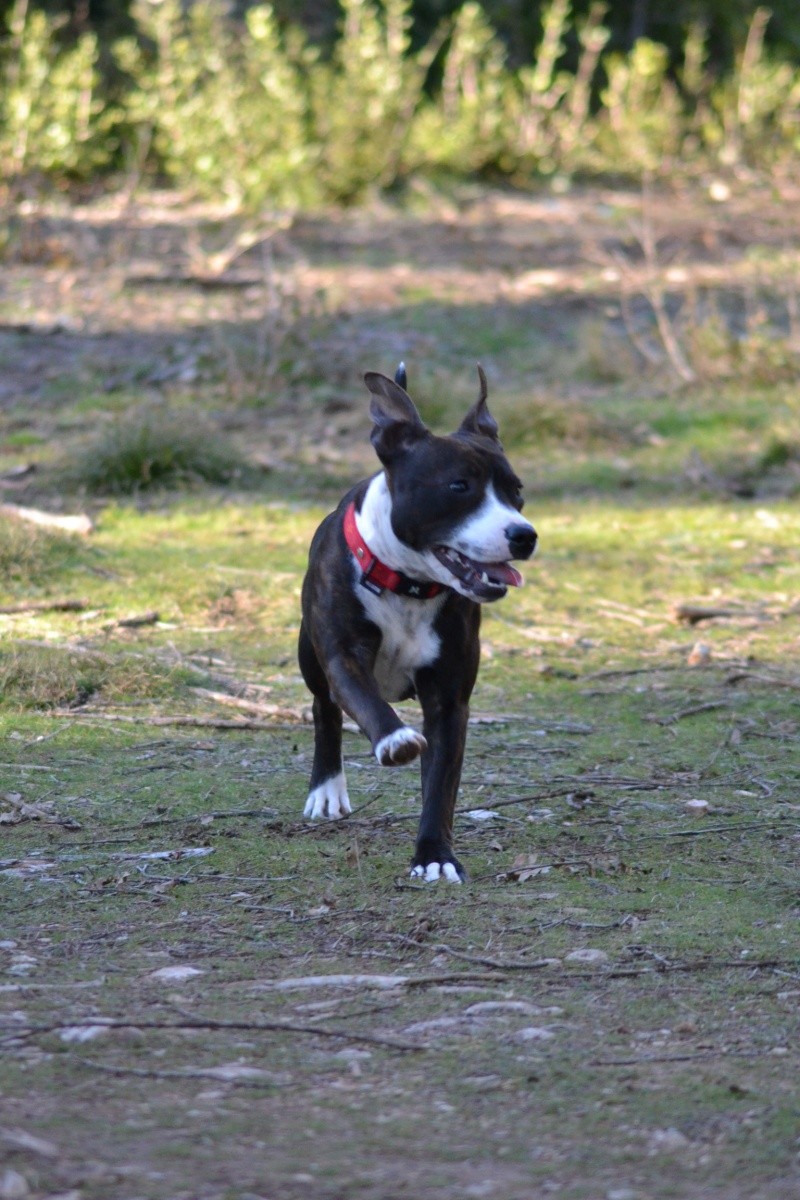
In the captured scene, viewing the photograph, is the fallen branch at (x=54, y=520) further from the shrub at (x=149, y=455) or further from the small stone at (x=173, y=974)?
the small stone at (x=173, y=974)

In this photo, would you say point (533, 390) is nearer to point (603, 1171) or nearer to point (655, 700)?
point (655, 700)

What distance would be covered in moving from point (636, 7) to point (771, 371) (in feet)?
25.5

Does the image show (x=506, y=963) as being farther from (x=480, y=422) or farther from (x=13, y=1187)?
(x=480, y=422)

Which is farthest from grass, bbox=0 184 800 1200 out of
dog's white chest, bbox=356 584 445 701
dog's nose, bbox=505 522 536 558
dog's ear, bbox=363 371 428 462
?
dog's ear, bbox=363 371 428 462

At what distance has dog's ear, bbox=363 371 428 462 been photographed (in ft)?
15.3

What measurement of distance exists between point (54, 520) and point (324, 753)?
401 centimetres

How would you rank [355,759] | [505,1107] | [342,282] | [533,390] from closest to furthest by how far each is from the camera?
1. [505,1107]
2. [355,759]
3. [533,390]
4. [342,282]

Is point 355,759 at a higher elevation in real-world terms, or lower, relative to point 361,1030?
lower

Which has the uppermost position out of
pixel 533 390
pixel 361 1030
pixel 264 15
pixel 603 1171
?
pixel 264 15

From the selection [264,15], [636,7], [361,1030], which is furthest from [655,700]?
[636,7]

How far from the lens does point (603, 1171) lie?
2535 millimetres

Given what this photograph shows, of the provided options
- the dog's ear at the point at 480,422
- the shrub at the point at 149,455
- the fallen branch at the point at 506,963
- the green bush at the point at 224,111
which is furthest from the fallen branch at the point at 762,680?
the green bush at the point at 224,111

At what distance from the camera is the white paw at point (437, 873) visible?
4.29 metres

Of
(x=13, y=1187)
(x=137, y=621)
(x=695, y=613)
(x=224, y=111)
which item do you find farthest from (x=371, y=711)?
(x=224, y=111)
